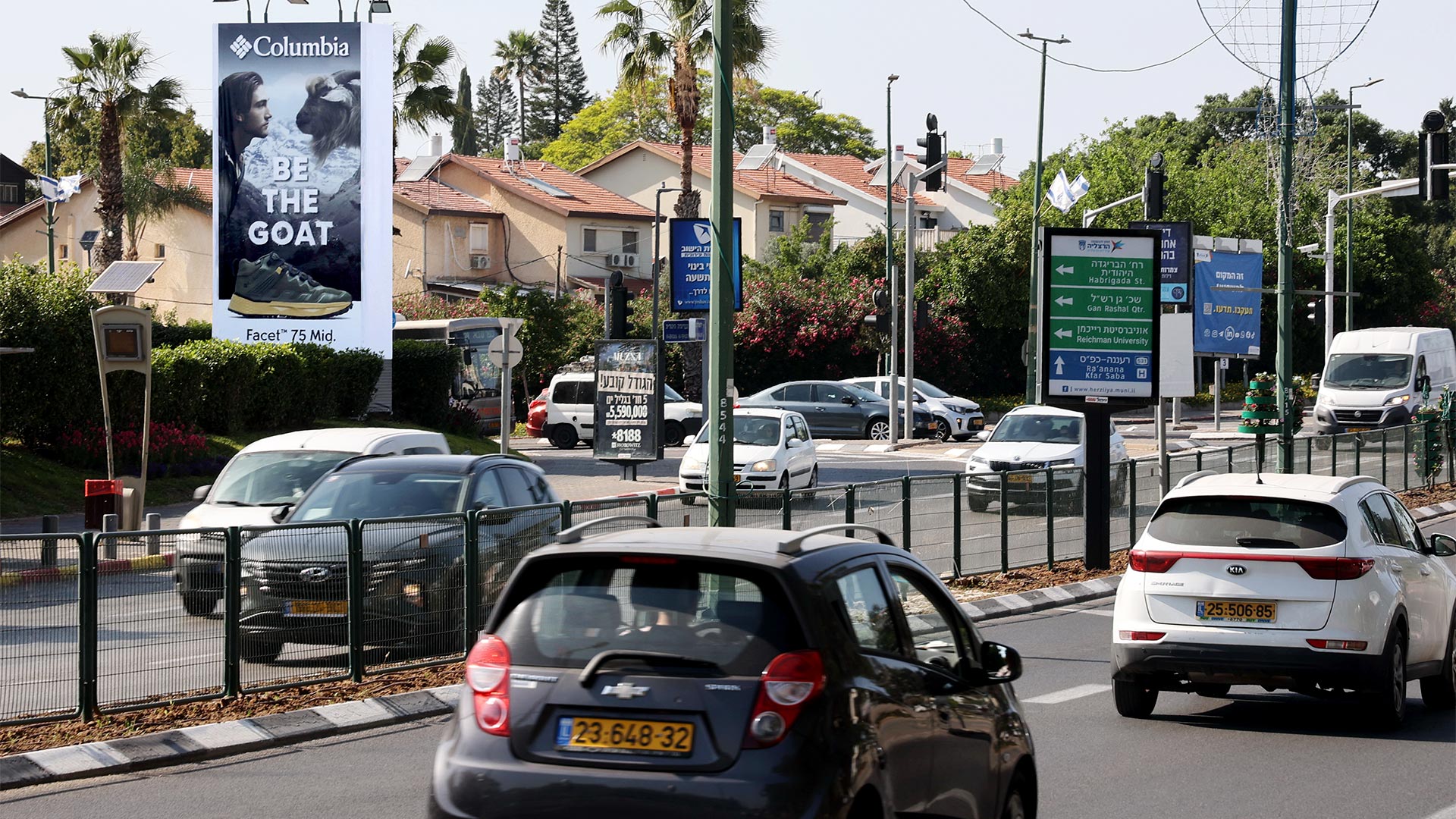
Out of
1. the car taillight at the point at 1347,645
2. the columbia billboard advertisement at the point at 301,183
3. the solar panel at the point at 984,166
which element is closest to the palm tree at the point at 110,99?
the columbia billboard advertisement at the point at 301,183

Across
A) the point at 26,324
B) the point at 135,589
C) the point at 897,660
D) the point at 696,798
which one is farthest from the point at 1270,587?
the point at 26,324

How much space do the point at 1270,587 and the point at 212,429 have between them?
2626 cm

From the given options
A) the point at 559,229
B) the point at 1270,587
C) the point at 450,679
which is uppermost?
the point at 559,229

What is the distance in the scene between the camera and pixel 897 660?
5.62 meters

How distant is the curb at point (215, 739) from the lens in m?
8.77

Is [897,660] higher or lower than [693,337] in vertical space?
lower

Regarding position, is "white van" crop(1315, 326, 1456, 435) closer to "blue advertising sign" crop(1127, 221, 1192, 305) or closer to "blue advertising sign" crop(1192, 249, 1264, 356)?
"blue advertising sign" crop(1192, 249, 1264, 356)

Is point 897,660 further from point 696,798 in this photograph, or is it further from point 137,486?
point 137,486

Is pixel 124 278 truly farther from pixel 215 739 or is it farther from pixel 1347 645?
pixel 1347 645

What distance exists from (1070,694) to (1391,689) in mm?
2293

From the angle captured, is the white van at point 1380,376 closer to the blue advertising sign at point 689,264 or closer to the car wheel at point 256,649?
the blue advertising sign at point 689,264

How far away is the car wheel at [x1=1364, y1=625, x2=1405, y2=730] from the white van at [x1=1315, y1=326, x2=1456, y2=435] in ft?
109

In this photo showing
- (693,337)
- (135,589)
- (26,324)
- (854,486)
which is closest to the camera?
(135,589)

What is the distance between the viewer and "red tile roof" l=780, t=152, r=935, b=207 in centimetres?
7950
